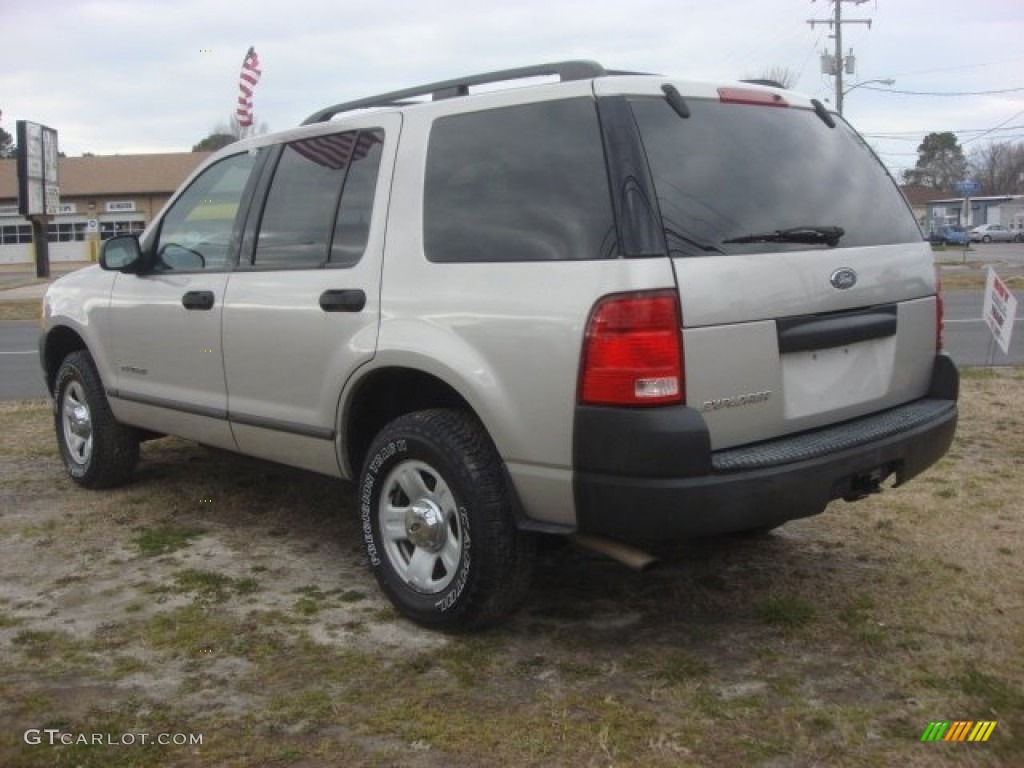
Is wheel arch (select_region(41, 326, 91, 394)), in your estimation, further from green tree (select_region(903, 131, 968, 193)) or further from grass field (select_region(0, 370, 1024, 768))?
green tree (select_region(903, 131, 968, 193))

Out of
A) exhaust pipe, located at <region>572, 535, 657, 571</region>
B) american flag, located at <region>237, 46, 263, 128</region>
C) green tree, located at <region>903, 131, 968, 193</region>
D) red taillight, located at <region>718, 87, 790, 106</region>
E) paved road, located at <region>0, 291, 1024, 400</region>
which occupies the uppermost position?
green tree, located at <region>903, 131, 968, 193</region>

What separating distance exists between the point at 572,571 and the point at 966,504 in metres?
2.13

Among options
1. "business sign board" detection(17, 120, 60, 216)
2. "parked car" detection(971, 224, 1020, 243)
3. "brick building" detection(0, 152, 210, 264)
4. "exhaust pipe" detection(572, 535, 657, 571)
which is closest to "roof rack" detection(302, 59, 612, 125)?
"exhaust pipe" detection(572, 535, 657, 571)

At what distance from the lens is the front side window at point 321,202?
399cm

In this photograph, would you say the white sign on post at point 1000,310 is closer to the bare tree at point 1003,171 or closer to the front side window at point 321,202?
the front side window at point 321,202

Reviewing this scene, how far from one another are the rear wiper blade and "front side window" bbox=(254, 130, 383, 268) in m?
1.49

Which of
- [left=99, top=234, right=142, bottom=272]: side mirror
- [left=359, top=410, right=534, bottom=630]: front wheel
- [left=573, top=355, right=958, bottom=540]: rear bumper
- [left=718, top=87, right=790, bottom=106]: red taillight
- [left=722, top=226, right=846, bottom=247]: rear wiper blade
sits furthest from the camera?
[left=99, top=234, right=142, bottom=272]: side mirror

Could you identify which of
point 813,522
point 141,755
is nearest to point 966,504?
point 813,522

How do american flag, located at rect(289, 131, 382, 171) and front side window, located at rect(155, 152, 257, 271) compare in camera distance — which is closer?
american flag, located at rect(289, 131, 382, 171)

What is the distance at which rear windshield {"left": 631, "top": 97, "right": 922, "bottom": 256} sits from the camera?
126 inches

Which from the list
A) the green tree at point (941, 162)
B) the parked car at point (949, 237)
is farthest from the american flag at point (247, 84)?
the green tree at point (941, 162)

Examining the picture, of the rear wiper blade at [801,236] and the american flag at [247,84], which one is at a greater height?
the american flag at [247,84]

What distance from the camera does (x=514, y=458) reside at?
10.8ft

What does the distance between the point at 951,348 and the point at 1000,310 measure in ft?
11.2
